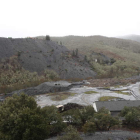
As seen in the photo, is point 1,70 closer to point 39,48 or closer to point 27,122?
point 39,48

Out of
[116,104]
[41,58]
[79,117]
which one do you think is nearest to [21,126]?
[79,117]

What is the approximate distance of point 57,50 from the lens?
287 feet

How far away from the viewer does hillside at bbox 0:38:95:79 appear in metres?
69.1

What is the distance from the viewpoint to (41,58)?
75562 mm

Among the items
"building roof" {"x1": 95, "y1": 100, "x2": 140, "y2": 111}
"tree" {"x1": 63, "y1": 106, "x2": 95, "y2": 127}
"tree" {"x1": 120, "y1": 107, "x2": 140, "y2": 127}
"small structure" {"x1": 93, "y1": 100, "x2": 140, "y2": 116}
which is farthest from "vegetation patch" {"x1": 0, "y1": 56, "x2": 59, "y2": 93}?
"tree" {"x1": 120, "y1": 107, "x2": 140, "y2": 127}

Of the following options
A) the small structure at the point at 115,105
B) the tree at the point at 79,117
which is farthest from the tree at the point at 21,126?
the small structure at the point at 115,105

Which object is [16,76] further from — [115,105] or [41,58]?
[115,105]

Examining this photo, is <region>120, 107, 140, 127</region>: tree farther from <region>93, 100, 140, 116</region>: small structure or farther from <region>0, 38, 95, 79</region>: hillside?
<region>0, 38, 95, 79</region>: hillside

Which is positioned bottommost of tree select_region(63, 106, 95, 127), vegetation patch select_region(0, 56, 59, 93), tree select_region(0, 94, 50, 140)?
vegetation patch select_region(0, 56, 59, 93)

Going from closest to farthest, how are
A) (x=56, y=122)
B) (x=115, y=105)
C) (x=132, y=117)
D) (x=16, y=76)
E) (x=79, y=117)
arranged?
(x=56, y=122) < (x=132, y=117) < (x=79, y=117) < (x=115, y=105) < (x=16, y=76)

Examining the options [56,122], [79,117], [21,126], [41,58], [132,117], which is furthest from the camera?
[41,58]

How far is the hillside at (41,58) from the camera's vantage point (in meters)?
69.1

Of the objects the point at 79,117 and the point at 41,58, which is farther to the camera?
the point at 41,58

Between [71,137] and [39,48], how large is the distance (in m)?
74.7
